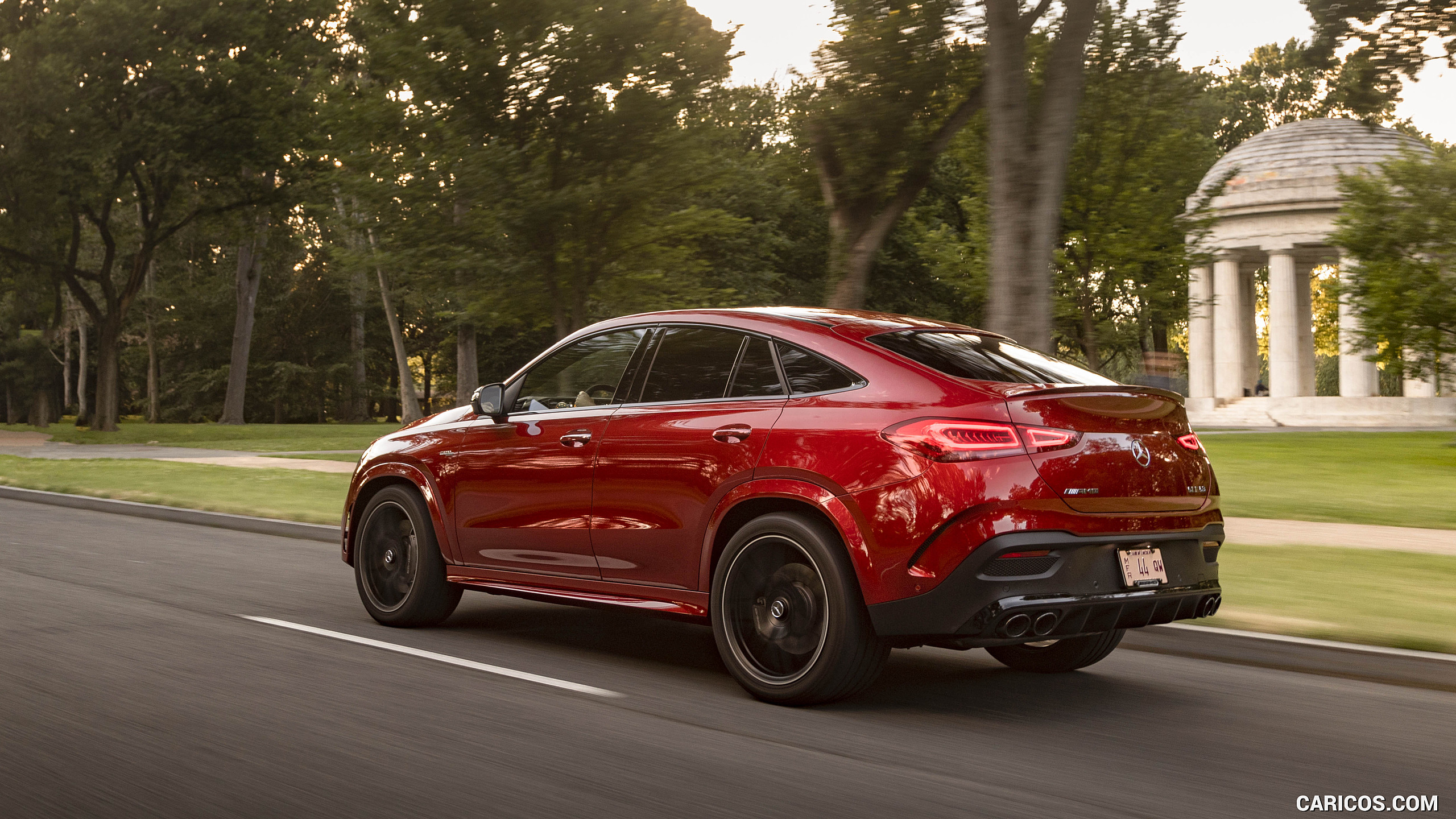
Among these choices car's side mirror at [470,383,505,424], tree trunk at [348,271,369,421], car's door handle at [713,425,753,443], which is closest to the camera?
car's door handle at [713,425,753,443]

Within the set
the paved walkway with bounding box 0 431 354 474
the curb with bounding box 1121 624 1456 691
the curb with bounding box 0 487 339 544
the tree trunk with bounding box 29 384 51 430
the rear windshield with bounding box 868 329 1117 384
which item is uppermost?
the tree trunk with bounding box 29 384 51 430

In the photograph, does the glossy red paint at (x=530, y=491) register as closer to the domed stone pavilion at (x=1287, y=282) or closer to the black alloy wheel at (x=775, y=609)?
the black alloy wheel at (x=775, y=609)

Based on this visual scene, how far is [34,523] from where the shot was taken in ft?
47.9

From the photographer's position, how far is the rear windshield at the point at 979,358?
229 inches

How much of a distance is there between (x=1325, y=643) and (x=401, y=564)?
16.7 feet

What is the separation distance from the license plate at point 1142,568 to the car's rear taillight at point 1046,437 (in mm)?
514

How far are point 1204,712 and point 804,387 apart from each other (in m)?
2.22

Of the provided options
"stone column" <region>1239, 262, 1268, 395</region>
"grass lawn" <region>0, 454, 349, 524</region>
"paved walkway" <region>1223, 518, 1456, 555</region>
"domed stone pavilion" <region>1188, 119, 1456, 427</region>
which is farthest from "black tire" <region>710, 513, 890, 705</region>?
"stone column" <region>1239, 262, 1268, 395</region>

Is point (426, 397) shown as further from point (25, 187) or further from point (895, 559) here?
point (895, 559)

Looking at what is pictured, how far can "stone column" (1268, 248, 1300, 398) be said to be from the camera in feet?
163

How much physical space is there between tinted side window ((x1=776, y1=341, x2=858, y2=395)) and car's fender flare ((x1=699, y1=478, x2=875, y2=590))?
450 mm

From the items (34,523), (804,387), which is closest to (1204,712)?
(804,387)

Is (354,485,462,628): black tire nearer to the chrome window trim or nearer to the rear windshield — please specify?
the chrome window trim

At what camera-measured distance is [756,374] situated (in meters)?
6.23
